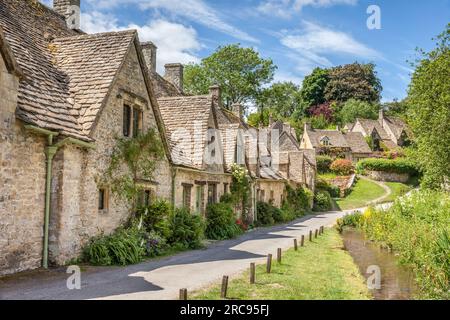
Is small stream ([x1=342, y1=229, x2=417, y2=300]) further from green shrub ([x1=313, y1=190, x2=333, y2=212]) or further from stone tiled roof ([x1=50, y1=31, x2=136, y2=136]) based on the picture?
green shrub ([x1=313, y1=190, x2=333, y2=212])

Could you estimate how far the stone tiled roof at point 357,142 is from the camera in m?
74.5

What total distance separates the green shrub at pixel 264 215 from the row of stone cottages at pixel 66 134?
30.3 feet

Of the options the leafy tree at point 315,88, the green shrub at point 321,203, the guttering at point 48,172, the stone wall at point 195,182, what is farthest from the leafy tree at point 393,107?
the guttering at point 48,172

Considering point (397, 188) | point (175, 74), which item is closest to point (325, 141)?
point (397, 188)

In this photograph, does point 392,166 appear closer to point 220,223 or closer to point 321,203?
point 321,203

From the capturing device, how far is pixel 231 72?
231 feet

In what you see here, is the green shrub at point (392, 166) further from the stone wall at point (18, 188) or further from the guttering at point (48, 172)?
the stone wall at point (18, 188)

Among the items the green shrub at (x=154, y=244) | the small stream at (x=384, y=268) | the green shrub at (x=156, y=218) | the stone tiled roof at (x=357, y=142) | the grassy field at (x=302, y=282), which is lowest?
the small stream at (x=384, y=268)

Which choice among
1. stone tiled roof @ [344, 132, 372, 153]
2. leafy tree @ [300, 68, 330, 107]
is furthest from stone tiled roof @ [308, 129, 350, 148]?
leafy tree @ [300, 68, 330, 107]

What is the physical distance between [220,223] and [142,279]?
11.3 m

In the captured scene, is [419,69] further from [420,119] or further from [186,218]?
[186,218]

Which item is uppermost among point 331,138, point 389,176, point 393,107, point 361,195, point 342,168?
point 393,107

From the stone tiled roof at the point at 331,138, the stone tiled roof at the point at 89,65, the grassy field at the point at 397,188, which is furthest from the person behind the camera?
the stone tiled roof at the point at 331,138

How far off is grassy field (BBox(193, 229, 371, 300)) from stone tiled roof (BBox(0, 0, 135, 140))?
597 centimetres
